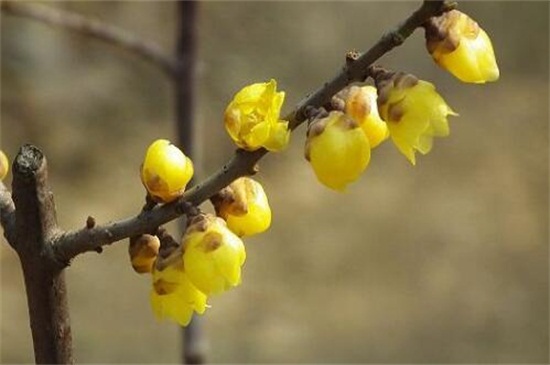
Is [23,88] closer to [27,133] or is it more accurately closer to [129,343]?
[27,133]

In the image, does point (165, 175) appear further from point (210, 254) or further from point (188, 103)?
point (188, 103)

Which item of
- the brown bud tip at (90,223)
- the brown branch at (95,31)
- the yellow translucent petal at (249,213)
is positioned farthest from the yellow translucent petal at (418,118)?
the brown branch at (95,31)

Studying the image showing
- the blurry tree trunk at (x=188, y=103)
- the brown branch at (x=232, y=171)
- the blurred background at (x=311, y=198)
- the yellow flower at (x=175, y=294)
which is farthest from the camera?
the blurred background at (x=311, y=198)

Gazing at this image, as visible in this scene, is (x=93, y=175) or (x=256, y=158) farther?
(x=93, y=175)

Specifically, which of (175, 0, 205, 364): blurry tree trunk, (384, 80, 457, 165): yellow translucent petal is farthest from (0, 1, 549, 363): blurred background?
(384, 80, 457, 165): yellow translucent petal

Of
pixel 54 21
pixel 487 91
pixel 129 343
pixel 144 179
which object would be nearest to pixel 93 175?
pixel 129 343

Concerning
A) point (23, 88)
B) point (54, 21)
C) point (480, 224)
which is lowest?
point (54, 21)

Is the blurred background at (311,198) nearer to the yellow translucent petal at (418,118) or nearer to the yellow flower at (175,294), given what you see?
the yellow flower at (175,294)
